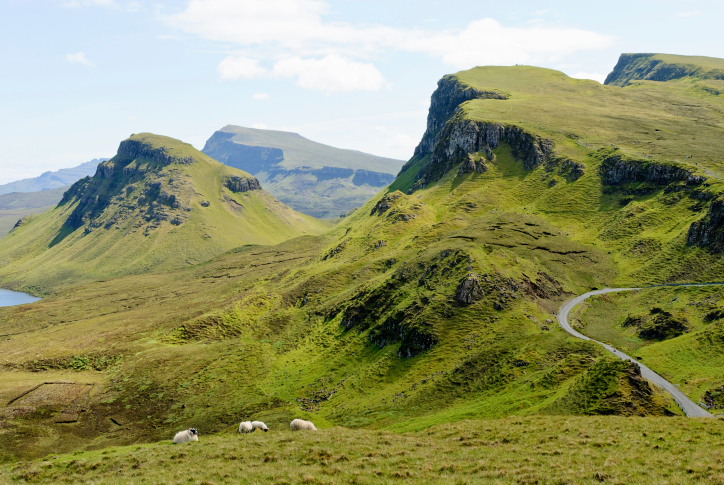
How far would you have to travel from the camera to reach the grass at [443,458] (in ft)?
109

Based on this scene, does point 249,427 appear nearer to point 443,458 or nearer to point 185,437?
point 185,437

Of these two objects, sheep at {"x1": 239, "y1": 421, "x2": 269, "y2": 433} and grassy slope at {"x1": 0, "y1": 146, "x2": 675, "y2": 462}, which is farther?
grassy slope at {"x1": 0, "y1": 146, "x2": 675, "y2": 462}

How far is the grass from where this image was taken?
109 feet

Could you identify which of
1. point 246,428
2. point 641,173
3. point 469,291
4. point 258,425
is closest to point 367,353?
point 469,291

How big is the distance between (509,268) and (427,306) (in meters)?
25.8

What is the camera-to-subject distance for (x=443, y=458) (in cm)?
3869

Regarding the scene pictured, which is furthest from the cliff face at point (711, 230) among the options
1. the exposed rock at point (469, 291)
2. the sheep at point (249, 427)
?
the sheep at point (249, 427)

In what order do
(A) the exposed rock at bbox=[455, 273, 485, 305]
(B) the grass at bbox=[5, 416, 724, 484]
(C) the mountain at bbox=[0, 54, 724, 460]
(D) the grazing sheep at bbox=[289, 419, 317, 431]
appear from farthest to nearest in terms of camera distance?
(A) the exposed rock at bbox=[455, 273, 485, 305] < (C) the mountain at bbox=[0, 54, 724, 460] < (D) the grazing sheep at bbox=[289, 419, 317, 431] < (B) the grass at bbox=[5, 416, 724, 484]

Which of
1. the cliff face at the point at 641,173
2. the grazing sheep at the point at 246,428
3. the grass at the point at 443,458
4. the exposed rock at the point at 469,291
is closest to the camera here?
the grass at the point at 443,458

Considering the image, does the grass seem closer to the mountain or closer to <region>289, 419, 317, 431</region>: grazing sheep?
the mountain

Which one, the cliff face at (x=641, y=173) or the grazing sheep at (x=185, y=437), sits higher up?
the cliff face at (x=641, y=173)

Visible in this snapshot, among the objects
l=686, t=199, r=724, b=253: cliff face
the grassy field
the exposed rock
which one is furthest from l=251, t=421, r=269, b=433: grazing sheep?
l=686, t=199, r=724, b=253: cliff face

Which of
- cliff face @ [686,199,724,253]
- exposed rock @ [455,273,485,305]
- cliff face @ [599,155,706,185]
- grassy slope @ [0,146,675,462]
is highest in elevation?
cliff face @ [599,155,706,185]

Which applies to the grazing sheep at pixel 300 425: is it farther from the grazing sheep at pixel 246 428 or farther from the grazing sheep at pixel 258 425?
the grazing sheep at pixel 246 428
